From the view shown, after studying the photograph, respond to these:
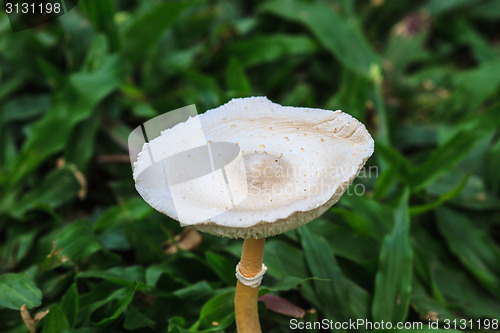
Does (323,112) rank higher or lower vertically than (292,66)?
higher

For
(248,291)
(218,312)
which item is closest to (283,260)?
(218,312)

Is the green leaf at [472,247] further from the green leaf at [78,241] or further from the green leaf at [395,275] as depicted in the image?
the green leaf at [78,241]

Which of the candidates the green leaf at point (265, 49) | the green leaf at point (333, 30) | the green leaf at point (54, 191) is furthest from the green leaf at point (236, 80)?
the green leaf at point (54, 191)

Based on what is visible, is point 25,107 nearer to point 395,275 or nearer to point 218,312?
point 218,312

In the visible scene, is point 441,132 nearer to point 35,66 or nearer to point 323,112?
point 323,112

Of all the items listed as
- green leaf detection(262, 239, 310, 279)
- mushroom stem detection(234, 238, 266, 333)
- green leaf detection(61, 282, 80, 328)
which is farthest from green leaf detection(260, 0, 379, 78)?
green leaf detection(61, 282, 80, 328)

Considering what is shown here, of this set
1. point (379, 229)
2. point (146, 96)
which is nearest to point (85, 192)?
point (146, 96)
